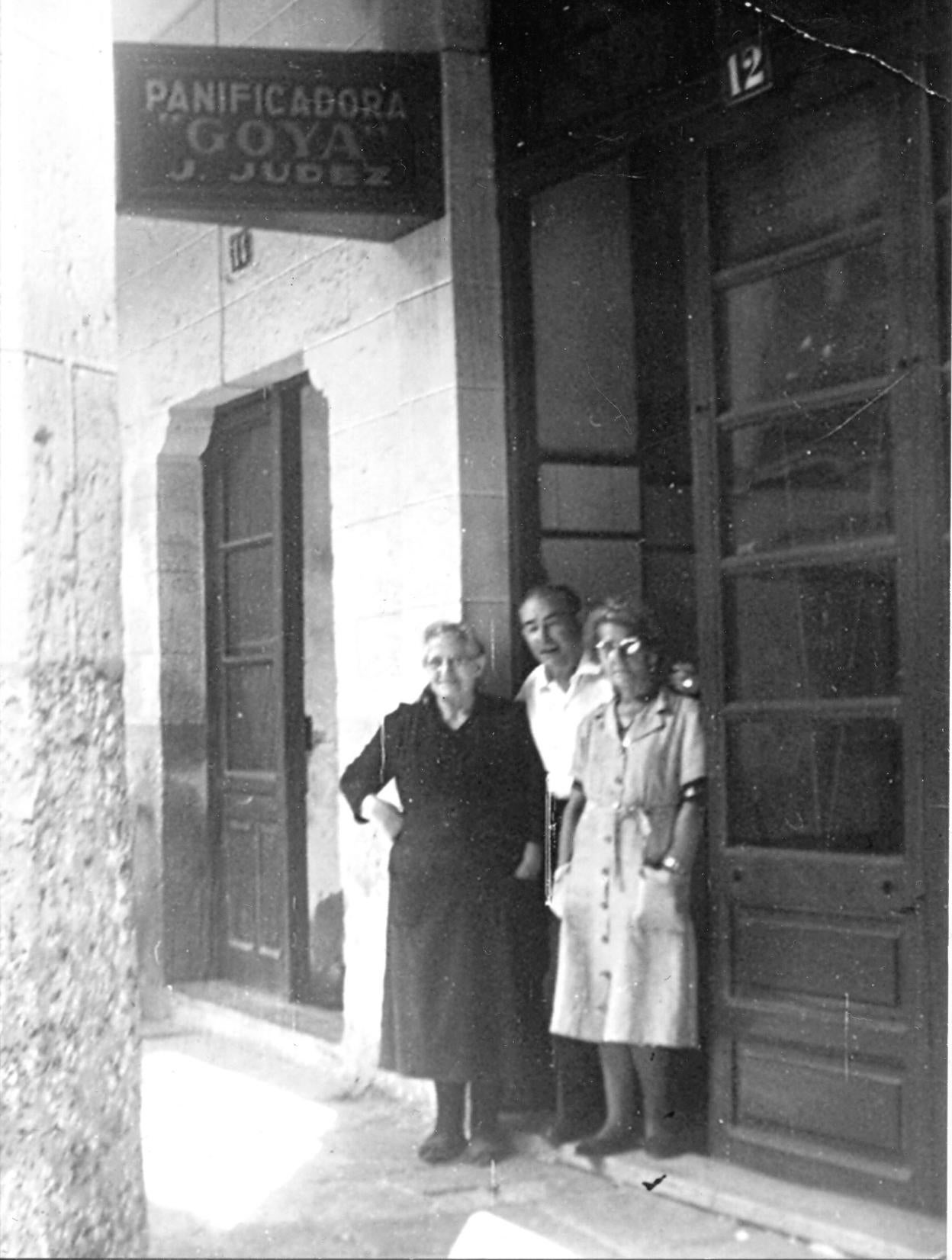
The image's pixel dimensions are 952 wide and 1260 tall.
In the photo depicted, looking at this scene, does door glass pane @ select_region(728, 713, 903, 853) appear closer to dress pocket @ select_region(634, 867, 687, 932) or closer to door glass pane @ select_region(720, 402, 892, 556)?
dress pocket @ select_region(634, 867, 687, 932)

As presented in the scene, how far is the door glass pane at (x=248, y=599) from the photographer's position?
3.31 meters

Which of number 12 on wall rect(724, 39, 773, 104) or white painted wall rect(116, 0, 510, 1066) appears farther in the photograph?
number 12 on wall rect(724, 39, 773, 104)

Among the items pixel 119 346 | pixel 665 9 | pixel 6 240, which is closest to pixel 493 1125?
pixel 119 346

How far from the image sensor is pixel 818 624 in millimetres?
3912

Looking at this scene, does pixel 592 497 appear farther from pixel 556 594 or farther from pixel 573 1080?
pixel 573 1080

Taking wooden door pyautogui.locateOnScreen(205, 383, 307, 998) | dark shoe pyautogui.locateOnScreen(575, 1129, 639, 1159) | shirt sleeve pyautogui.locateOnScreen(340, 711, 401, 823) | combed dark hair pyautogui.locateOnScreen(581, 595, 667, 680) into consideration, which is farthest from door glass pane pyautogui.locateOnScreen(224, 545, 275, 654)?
dark shoe pyautogui.locateOnScreen(575, 1129, 639, 1159)

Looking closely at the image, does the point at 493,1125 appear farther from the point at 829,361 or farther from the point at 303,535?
the point at 829,361

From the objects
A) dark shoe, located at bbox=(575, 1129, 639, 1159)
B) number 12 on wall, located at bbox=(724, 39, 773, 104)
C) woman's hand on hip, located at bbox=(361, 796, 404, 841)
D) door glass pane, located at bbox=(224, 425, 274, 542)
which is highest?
number 12 on wall, located at bbox=(724, 39, 773, 104)

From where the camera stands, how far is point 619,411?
14.5 feet

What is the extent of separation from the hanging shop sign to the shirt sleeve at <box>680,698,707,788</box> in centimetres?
141

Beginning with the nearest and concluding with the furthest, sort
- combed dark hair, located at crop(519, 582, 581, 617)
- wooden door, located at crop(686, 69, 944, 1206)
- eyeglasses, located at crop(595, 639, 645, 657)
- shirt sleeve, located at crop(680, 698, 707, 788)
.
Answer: combed dark hair, located at crop(519, 582, 581, 617)
wooden door, located at crop(686, 69, 944, 1206)
eyeglasses, located at crop(595, 639, 645, 657)
shirt sleeve, located at crop(680, 698, 707, 788)

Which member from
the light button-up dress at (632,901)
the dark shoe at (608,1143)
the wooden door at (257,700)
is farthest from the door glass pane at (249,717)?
the dark shoe at (608,1143)

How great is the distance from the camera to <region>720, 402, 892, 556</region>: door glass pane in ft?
12.4

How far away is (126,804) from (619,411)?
77.4 inches
